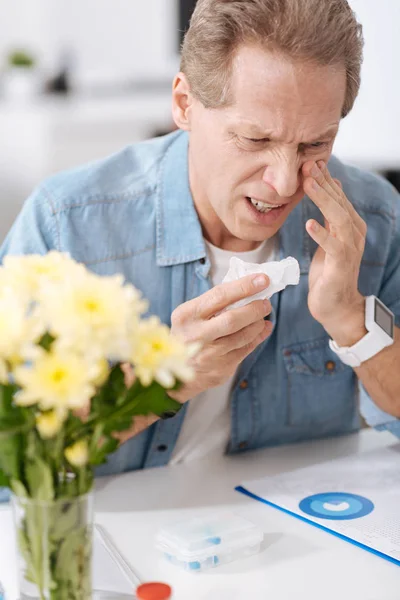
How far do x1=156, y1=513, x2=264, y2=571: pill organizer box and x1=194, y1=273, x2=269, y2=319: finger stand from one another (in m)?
0.31

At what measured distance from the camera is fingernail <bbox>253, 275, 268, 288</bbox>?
51.2 inches

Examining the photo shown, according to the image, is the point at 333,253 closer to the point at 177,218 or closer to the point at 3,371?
the point at 177,218

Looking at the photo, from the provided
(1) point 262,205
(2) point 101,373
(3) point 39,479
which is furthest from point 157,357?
(1) point 262,205

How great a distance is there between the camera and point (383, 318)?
1.58 metres

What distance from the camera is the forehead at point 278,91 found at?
1.35 metres

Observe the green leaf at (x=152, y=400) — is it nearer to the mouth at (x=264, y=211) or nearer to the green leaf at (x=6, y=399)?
the green leaf at (x=6, y=399)

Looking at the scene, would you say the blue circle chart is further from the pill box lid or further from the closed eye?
the closed eye

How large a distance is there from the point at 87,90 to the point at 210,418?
4.26 metres

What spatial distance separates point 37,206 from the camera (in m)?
1.57

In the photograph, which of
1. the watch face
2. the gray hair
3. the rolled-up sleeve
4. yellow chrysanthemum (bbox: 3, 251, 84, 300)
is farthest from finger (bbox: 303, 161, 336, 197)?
yellow chrysanthemum (bbox: 3, 251, 84, 300)

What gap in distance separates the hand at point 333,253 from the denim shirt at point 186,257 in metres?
0.13

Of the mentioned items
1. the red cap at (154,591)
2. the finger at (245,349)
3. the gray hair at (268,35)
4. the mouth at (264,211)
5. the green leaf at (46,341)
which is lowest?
the red cap at (154,591)

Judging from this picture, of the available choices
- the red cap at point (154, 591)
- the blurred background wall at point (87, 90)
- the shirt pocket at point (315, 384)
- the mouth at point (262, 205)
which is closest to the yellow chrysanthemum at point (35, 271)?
the red cap at point (154, 591)

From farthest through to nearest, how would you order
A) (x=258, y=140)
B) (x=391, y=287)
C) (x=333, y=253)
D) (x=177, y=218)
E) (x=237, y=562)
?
(x=391, y=287), (x=177, y=218), (x=333, y=253), (x=258, y=140), (x=237, y=562)
